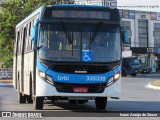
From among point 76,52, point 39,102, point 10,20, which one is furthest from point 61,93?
point 10,20

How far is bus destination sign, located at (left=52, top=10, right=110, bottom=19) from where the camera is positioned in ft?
55.0

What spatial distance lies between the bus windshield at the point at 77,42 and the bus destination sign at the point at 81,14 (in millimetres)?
293

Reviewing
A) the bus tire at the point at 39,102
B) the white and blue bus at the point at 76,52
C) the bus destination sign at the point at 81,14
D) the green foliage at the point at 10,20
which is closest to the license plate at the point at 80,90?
the white and blue bus at the point at 76,52

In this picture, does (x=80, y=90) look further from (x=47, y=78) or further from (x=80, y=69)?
(x=47, y=78)

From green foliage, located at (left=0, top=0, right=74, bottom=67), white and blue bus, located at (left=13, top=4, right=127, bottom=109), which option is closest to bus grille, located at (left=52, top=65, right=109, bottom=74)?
white and blue bus, located at (left=13, top=4, right=127, bottom=109)

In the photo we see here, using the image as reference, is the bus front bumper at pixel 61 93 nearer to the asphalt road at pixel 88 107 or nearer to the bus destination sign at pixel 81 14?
the asphalt road at pixel 88 107

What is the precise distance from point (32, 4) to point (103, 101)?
140 ft

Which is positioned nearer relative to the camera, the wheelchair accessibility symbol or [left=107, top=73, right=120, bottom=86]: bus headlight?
the wheelchair accessibility symbol

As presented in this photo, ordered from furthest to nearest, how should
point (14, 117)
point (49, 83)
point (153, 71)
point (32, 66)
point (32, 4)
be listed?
point (153, 71) < point (32, 4) < point (32, 66) < point (49, 83) < point (14, 117)

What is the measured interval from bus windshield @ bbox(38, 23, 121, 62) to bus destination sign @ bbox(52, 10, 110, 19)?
29 centimetres

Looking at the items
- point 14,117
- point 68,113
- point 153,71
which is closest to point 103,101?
point 68,113

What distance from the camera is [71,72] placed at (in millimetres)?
16281

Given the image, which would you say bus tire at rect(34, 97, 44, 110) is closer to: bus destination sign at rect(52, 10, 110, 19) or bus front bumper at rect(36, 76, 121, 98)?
bus front bumper at rect(36, 76, 121, 98)

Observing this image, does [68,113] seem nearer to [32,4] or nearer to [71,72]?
[71,72]
